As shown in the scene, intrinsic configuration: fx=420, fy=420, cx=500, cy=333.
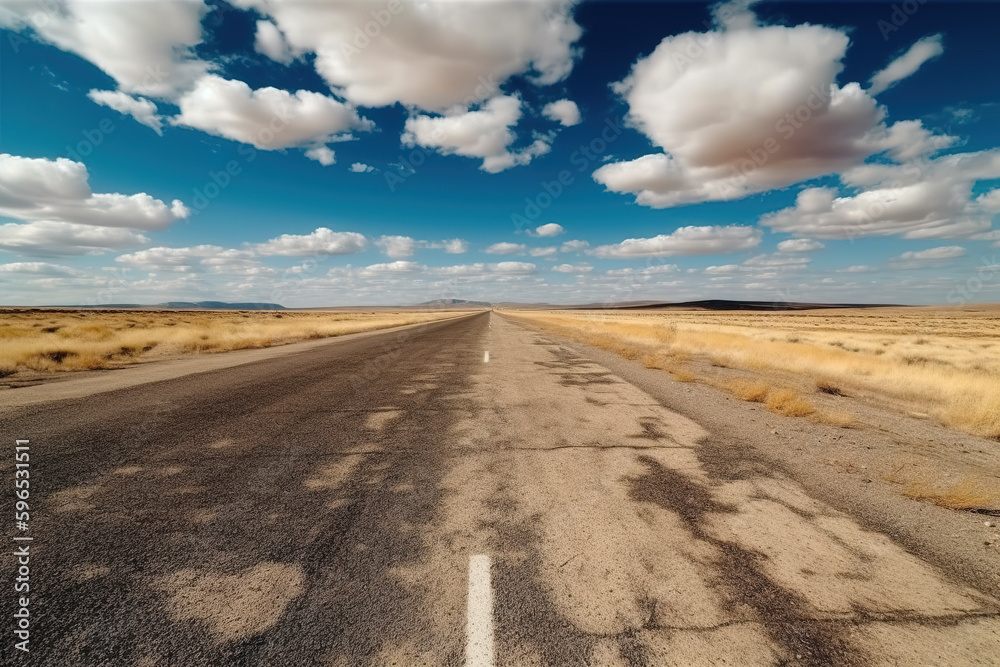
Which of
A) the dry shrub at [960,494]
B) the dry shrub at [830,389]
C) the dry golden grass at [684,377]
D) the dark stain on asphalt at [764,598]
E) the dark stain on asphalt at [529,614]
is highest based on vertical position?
the dark stain on asphalt at [529,614]

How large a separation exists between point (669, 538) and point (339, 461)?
329 centimetres

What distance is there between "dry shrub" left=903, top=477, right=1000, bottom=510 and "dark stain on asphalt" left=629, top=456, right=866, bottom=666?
6.82 ft

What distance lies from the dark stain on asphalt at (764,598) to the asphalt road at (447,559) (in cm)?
2

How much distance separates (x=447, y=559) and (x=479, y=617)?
0.60 metres

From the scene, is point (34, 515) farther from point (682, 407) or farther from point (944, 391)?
point (944, 391)

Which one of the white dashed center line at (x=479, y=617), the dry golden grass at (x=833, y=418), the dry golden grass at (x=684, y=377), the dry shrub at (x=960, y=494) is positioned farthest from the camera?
the dry golden grass at (x=684, y=377)

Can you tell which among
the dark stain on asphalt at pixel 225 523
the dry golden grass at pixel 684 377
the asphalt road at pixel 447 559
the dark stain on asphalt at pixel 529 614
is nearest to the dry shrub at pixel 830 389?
the dry golden grass at pixel 684 377

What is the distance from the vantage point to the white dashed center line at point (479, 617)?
1987 millimetres

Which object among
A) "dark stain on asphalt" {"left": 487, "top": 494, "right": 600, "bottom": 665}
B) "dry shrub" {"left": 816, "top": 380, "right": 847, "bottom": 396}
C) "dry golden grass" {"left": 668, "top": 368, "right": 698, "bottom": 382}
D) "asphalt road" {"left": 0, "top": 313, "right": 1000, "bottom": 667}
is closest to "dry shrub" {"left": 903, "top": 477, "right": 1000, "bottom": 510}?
"asphalt road" {"left": 0, "top": 313, "right": 1000, "bottom": 667}

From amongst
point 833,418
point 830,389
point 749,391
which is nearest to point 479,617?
point 833,418

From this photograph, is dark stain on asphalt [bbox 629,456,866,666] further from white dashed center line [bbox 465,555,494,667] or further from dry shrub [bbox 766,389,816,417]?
dry shrub [bbox 766,389,816,417]

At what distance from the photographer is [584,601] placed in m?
2.42

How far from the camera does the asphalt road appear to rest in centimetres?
210

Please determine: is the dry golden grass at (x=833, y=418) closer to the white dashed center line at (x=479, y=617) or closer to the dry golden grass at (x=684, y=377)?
the dry golden grass at (x=684, y=377)
